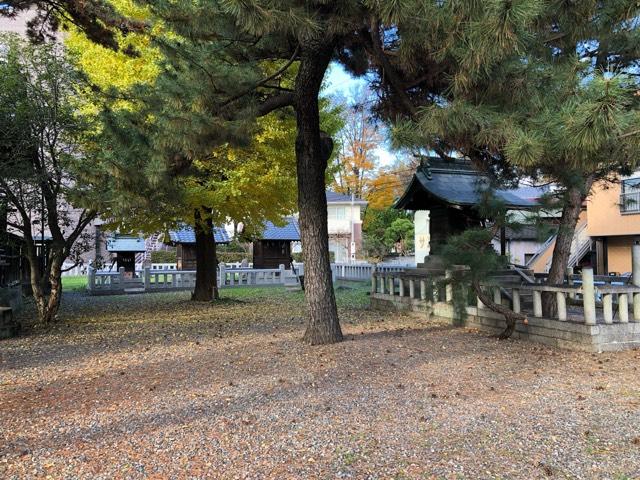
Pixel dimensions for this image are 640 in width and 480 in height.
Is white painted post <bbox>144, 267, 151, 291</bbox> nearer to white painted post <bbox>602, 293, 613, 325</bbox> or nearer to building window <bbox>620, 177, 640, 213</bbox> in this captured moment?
white painted post <bbox>602, 293, 613, 325</bbox>

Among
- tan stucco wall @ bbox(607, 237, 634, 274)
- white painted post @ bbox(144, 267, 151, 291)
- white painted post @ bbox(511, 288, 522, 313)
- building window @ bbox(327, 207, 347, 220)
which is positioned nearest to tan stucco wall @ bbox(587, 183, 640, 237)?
tan stucco wall @ bbox(607, 237, 634, 274)

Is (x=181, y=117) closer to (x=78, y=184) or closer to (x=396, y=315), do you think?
(x=78, y=184)

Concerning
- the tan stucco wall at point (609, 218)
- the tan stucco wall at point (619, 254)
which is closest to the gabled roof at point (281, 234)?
the tan stucco wall at point (609, 218)

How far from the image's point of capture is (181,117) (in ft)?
21.5

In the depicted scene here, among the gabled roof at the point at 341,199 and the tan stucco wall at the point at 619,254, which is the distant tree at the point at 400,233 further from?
the tan stucco wall at the point at 619,254

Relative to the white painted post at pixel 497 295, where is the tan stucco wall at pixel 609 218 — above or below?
above

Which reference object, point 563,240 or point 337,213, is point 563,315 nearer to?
point 563,240

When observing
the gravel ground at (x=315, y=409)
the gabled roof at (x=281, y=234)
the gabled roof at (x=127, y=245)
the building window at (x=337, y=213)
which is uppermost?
the building window at (x=337, y=213)

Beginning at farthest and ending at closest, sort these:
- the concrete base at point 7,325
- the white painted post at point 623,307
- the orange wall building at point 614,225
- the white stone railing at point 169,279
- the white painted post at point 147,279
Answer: the white painted post at point 147,279 → the orange wall building at point 614,225 → the white stone railing at point 169,279 → the concrete base at point 7,325 → the white painted post at point 623,307

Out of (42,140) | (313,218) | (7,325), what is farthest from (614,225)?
(7,325)

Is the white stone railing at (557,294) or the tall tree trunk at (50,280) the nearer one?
the white stone railing at (557,294)

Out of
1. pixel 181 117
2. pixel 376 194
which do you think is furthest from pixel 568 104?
pixel 376 194

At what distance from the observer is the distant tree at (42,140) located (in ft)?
29.6

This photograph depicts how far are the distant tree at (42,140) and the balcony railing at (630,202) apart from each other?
19978mm
